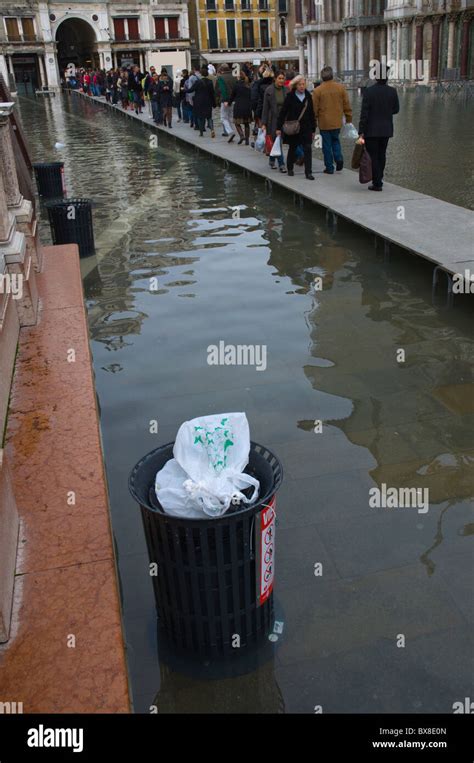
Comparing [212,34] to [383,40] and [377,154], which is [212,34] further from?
[377,154]

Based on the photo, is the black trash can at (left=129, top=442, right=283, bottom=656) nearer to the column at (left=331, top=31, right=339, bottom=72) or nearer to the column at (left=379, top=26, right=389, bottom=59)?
the column at (left=379, top=26, right=389, bottom=59)

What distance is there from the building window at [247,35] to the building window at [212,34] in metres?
2.74

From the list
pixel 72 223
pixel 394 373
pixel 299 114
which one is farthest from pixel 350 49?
pixel 394 373

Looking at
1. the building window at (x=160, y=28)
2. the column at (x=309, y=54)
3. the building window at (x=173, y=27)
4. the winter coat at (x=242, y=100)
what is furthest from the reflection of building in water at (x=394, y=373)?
the building window at (x=173, y=27)

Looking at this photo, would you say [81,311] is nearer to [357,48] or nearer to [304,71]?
[357,48]

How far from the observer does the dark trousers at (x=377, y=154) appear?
35.4ft

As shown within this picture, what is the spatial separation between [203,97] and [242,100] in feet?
12.7

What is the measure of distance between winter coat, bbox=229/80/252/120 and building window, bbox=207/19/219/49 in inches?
2509

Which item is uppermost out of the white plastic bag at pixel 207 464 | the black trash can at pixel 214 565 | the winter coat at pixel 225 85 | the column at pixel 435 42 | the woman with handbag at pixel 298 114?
the column at pixel 435 42

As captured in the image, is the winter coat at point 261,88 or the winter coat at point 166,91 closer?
the winter coat at point 261,88

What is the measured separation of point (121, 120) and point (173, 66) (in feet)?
63.4

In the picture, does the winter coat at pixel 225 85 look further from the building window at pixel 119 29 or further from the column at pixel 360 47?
the building window at pixel 119 29

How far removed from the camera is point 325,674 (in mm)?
3258

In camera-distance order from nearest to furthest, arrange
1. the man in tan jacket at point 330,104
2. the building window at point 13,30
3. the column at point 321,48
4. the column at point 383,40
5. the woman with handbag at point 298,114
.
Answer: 1. the woman with handbag at point 298,114
2. the man in tan jacket at point 330,104
3. the column at point 383,40
4. the column at point 321,48
5. the building window at point 13,30
